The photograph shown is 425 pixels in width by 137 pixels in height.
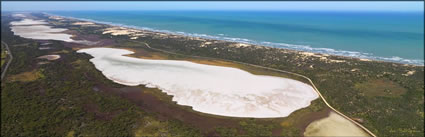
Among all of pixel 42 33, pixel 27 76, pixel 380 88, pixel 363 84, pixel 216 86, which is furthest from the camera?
pixel 42 33

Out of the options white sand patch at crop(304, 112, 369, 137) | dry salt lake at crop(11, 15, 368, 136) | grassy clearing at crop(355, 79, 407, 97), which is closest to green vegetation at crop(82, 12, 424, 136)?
grassy clearing at crop(355, 79, 407, 97)

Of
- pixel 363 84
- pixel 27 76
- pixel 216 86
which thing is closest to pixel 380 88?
pixel 363 84

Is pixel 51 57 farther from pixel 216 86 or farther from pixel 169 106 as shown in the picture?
pixel 216 86

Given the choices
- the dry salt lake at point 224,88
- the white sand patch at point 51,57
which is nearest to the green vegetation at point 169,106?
the dry salt lake at point 224,88

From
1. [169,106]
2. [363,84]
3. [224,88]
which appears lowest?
[169,106]

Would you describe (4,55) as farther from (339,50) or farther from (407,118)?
(339,50)

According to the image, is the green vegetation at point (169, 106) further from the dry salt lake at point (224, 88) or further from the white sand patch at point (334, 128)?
the dry salt lake at point (224, 88)

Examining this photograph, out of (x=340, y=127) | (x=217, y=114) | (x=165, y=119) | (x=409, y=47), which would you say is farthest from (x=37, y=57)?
(x=409, y=47)
